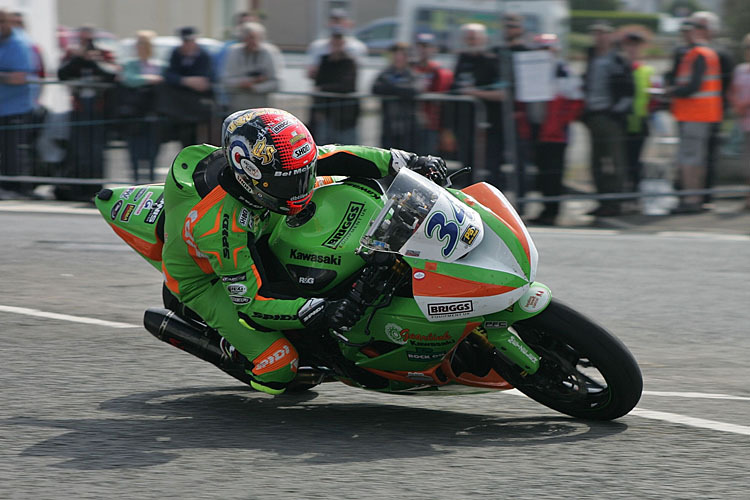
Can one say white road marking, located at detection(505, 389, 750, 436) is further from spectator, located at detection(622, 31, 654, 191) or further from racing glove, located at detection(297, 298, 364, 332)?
spectator, located at detection(622, 31, 654, 191)

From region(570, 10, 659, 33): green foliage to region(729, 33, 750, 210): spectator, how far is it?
93 cm

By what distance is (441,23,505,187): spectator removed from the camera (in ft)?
38.1

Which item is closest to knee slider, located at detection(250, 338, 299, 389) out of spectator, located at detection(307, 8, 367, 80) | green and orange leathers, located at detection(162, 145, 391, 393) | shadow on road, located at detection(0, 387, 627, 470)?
Result: green and orange leathers, located at detection(162, 145, 391, 393)

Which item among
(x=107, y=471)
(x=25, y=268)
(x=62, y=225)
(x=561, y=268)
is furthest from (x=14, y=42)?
(x=107, y=471)

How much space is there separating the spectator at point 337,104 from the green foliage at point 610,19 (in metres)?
2.38

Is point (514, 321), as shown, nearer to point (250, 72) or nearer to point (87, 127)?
point (250, 72)

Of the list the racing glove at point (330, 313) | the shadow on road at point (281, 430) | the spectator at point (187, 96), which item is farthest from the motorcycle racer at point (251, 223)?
the spectator at point (187, 96)

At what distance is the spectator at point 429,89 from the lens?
464 inches

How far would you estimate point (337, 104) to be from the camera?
1209 centimetres

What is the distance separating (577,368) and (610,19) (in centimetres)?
725

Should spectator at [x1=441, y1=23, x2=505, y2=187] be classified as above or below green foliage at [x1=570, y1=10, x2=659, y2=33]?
below

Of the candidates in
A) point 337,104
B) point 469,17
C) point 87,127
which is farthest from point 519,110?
point 87,127

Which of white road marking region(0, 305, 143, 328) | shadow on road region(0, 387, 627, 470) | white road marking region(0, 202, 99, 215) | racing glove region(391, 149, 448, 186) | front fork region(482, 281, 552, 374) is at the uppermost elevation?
racing glove region(391, 149, 448, 186)

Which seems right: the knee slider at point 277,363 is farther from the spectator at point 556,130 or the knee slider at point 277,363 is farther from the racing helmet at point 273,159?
the spectator at point 556,130
